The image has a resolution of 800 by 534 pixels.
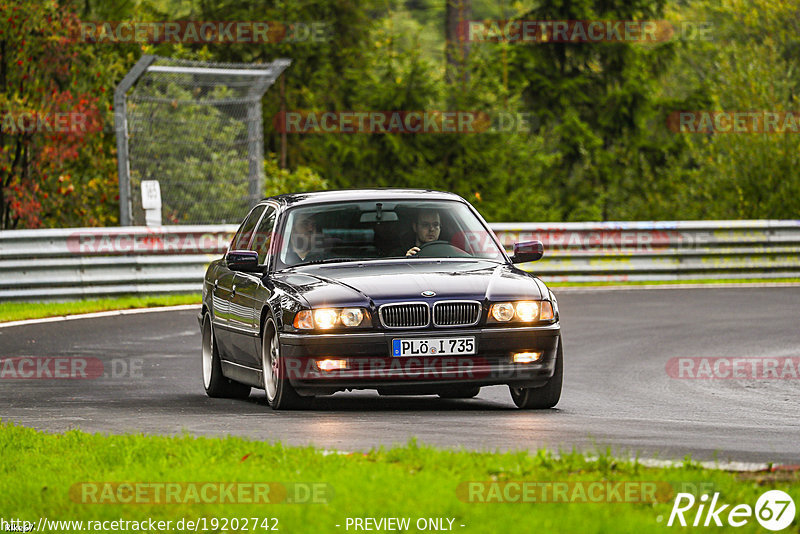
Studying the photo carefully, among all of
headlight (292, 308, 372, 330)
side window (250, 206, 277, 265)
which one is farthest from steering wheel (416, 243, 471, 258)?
headlight (292, 308, 372, 330)

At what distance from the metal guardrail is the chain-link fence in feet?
3.68

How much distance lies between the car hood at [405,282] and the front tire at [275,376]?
383 mm

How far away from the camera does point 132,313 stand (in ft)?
68.1

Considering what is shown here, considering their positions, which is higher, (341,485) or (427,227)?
(427,227)

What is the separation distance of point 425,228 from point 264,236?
130 centimetres

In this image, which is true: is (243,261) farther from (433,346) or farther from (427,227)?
(433,346)

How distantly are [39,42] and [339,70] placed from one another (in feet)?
67.8

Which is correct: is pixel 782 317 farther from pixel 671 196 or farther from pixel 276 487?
pixel 671 196

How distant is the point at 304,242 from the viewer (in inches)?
451

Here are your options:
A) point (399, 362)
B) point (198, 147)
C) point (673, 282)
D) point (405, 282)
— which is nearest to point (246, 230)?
point (405, 282)

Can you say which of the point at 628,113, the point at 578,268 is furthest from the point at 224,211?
the point at 628,113

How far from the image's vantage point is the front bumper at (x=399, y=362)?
10.1m

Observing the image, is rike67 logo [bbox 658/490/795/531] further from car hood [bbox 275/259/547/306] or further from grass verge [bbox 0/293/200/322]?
grass verge [bbox 0/293/200/322]

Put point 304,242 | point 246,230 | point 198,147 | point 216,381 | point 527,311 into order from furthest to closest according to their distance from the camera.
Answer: point 198,147 < point 246,230 < point 216,381 < point 304,242 < point 527,311
